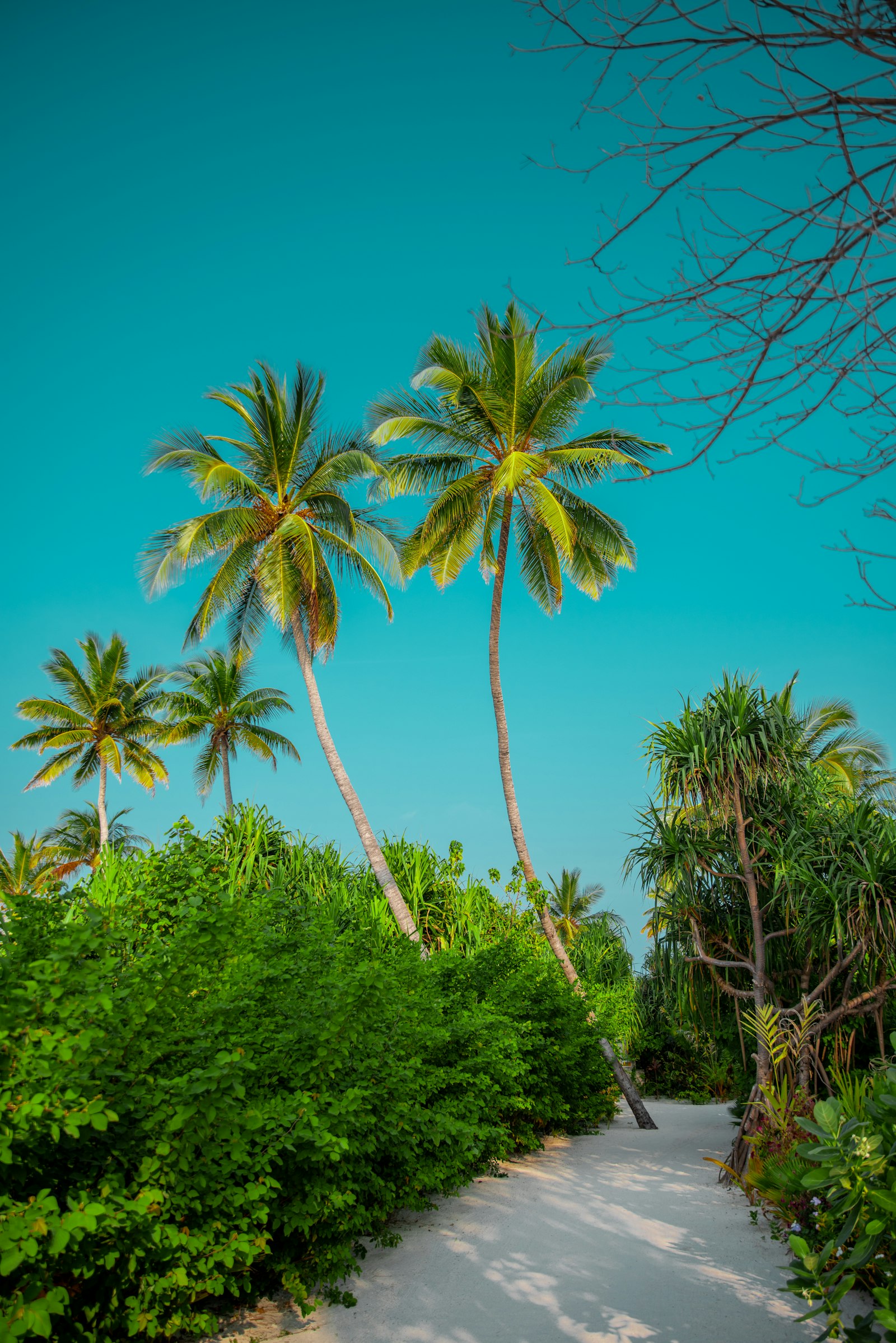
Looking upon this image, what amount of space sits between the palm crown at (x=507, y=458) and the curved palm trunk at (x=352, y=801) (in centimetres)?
257

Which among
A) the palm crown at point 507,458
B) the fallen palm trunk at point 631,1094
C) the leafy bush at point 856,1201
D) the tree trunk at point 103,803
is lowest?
the fallen palm trunk at point 631,1094

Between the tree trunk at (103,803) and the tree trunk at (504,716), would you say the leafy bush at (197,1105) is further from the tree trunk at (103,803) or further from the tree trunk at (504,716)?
the tree trunk at (103,803)

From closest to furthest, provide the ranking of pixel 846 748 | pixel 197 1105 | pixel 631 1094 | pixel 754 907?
1. pixel 197 1105
2. pixel 754 907
3. pixel 631 1094
4. pixel 846 748

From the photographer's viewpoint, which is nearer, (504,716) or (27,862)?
(504,716)

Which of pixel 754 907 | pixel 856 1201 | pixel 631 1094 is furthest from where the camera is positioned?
pixel 631 1094

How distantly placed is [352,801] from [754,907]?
677cm

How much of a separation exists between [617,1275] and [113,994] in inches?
140

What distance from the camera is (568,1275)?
4.73 m

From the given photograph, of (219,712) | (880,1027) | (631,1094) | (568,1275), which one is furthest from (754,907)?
(219,712)

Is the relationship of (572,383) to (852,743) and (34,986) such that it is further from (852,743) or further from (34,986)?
(852,743)

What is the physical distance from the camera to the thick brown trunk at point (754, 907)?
8.61 metres

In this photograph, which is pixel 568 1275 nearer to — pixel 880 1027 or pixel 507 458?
pixel 880 1027

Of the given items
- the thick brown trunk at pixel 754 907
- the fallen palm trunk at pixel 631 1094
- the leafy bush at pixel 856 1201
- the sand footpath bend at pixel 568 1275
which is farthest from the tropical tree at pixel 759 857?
the leafy bush at pixel 856 1201

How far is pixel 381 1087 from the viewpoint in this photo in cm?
448
